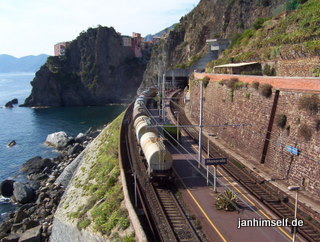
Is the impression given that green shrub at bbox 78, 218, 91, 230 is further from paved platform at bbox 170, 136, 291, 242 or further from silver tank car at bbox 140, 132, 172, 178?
paved platform at bbox 170, 136, 291, 242

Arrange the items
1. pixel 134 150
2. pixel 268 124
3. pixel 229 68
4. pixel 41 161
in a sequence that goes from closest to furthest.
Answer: pixel 268 124 < pixel 134 150 < pixel 229 68 < pixel 41 161

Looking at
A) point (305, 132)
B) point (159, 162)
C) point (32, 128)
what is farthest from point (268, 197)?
point (32, 128)

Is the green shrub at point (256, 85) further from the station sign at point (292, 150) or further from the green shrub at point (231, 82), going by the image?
the station sign at point (292, 150)

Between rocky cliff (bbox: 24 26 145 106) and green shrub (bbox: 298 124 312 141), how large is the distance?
12133 centimetres

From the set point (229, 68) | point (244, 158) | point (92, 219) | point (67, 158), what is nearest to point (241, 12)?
point (229, 68)

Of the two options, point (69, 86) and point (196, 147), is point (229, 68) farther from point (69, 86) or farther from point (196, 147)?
point (69, 86)

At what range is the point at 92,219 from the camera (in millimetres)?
19406

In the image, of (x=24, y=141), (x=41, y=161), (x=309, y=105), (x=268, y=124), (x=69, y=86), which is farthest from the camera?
(x=69, y=86)

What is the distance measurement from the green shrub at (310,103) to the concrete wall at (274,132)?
0.31 meters

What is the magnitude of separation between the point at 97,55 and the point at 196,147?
120 meters

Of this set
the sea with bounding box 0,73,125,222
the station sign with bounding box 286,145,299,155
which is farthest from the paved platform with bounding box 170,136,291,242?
the sea with bounding box 0,73,125,222

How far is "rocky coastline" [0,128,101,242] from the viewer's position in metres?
27.9

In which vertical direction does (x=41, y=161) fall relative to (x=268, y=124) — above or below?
below

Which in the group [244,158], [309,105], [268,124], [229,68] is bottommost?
[244,158]
